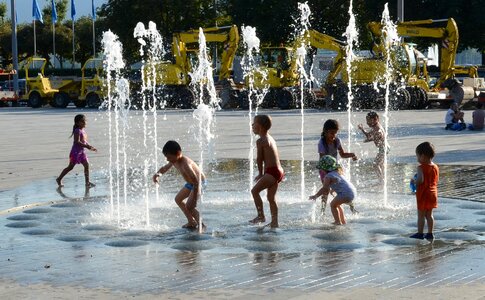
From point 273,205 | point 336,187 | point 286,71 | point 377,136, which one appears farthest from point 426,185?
point 286,71

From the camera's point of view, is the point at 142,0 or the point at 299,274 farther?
the point at 142,0

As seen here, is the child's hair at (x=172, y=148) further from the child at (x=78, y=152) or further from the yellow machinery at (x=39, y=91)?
the yellow machinery at (x=39, y=91)

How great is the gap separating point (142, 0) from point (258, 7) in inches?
450

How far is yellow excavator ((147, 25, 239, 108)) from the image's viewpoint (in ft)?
139

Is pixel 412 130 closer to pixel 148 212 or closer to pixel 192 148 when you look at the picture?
pixel 192 148

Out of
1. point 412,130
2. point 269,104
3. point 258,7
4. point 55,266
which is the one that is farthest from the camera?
point 258,7

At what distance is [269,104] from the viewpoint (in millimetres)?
41844

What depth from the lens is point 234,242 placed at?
9.18 m

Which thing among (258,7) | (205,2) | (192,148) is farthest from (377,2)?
(192,148)

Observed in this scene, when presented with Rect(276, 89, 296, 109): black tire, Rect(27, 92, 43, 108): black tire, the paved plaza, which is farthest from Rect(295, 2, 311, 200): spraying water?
Rect(27, 92, 43, 108): black tire

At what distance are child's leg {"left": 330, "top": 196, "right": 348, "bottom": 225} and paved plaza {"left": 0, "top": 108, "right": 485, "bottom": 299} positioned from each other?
0.40ft

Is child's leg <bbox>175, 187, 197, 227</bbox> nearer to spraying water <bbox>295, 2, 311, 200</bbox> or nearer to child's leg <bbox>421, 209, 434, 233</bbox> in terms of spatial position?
child's leg <bbox>421, 209, 434, 233</bbox>

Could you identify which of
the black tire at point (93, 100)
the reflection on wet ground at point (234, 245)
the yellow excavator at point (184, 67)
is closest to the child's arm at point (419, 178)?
the reflection on wet ground at point (234, 245)

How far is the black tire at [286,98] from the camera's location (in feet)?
132
